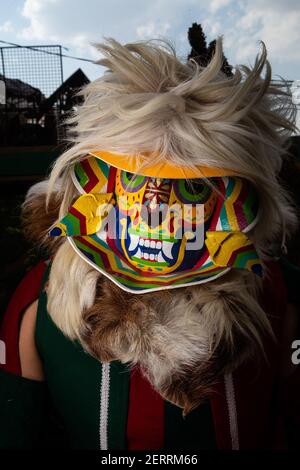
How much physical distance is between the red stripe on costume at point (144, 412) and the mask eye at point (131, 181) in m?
0.32

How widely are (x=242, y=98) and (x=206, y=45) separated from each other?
769mm

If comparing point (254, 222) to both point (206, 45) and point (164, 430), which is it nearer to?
point (164, 430)

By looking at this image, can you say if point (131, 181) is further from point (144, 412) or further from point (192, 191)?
point (144, 412)

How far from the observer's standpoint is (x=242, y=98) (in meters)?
0.69

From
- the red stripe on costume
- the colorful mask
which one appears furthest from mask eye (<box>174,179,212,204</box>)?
the red stripe on costume

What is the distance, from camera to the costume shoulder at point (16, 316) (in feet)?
2.79

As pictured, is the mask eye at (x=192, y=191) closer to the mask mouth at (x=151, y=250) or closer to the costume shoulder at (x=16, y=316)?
the mask mouth at (x=151, y=250)


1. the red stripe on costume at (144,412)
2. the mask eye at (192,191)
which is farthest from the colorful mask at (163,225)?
the red stripe on costume at (144,412)

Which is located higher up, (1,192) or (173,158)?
(1,192)

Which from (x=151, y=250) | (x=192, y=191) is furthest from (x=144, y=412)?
(x=192, y=191)

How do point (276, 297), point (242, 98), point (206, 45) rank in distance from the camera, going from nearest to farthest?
point (242, 98) → point (276, 297) → point (206, 45)

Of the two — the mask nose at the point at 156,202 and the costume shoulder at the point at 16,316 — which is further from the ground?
the mask nose at the point at 156,202

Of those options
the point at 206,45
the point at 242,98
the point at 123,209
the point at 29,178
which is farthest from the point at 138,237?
the point at 29,178

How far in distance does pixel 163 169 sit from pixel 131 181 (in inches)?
2.7
